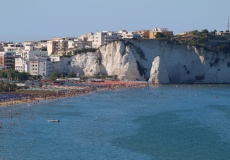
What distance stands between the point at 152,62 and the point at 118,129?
41703 millimetres

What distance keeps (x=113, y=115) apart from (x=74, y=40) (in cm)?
5387

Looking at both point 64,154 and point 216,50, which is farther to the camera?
point 216,50

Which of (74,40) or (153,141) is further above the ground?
(74,40)

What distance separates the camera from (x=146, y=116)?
147 feet

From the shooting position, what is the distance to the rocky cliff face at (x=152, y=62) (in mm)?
78688

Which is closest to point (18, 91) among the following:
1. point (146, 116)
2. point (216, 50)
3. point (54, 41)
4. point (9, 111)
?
point (9, 111)

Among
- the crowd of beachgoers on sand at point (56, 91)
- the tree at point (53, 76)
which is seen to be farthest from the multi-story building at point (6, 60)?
the crowd of beachgoers on sand at point (56, 91)

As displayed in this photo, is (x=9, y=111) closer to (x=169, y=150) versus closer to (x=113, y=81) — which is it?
(x=169, y=150)

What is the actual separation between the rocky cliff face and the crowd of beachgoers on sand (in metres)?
2.75

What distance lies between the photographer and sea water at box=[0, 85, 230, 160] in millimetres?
30109

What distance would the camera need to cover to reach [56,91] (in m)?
63.6

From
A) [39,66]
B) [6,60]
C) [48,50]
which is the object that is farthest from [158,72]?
[48,50]

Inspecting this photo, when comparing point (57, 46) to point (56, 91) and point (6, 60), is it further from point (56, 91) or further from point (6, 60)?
point (56, 91)

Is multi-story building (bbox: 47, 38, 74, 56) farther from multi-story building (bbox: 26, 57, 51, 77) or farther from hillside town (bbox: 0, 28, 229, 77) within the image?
multi-story building (bbox: 26, 57, 51, 77)
